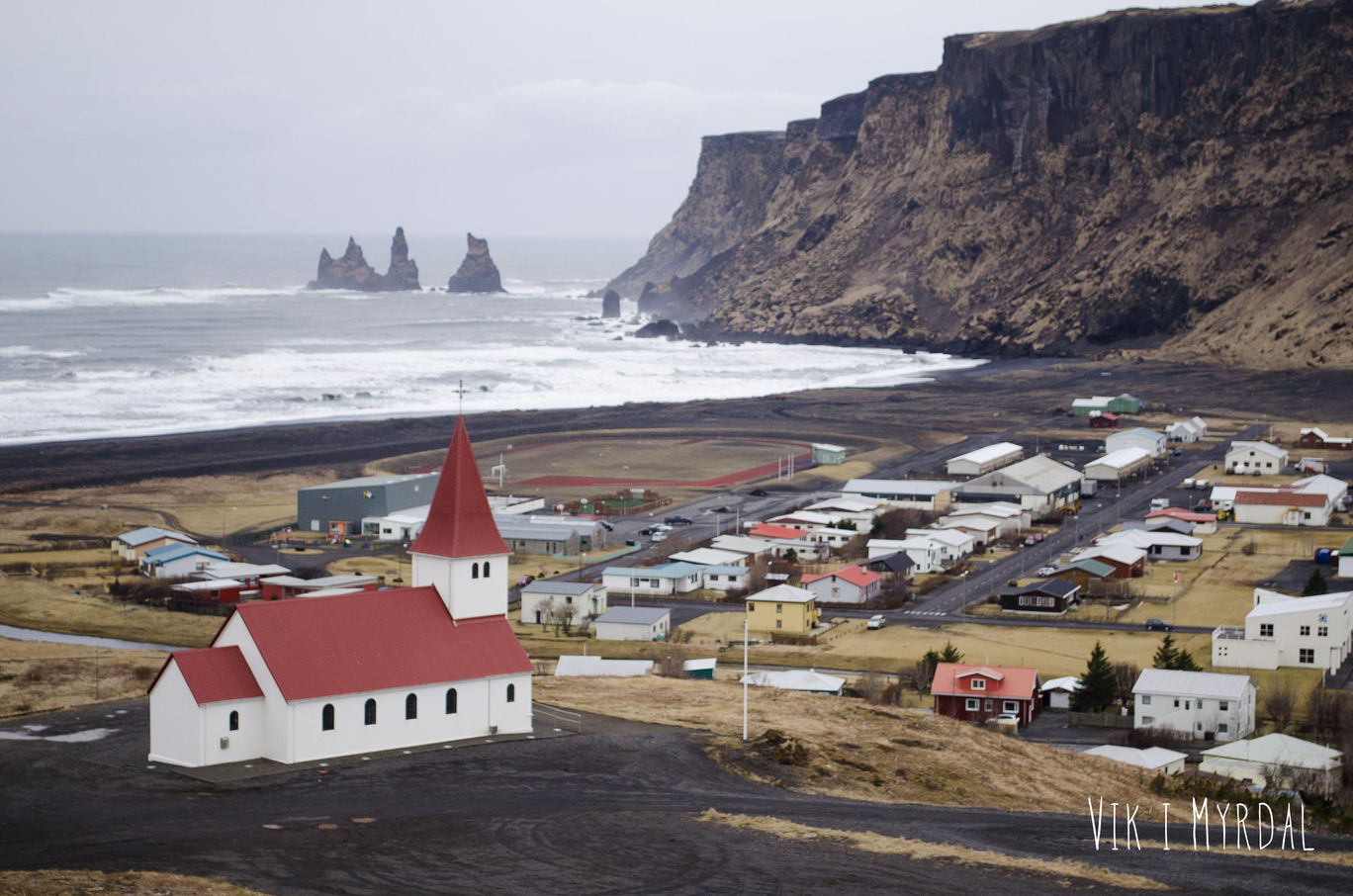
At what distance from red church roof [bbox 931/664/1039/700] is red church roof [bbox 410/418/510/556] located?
15.3m

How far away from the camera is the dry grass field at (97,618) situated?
54469 millimetres

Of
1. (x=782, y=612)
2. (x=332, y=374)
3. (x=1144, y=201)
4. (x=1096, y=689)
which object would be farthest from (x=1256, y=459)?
(x=1144, y=201)

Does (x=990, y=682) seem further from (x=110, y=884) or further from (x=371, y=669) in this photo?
(x=110, y=884)

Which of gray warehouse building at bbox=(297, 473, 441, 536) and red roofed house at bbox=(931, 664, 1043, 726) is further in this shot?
gray warehouse building at bbox=(297, 473, 441, 536)

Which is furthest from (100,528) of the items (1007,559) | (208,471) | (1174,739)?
(1174,739)

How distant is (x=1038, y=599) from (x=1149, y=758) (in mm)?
21989

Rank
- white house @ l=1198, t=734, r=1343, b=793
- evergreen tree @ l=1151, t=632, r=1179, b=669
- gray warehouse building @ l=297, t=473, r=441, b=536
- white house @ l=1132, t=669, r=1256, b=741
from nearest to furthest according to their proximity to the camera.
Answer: white house @ l=1198, t=734, r=1343, b=793
white house @ l=1132, t=669, r=1256, b=741
evergreen tree @ l=1151, t=632, r=1179, b=669
gray warehouse building @ l=297, t=473, r=441, b=536

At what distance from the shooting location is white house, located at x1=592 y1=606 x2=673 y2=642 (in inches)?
2202

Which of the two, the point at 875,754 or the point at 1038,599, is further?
the point at 1038,599

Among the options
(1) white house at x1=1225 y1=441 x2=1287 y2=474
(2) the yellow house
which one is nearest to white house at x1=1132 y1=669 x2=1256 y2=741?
(2) the yellow house

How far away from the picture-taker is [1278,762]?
37031 mm

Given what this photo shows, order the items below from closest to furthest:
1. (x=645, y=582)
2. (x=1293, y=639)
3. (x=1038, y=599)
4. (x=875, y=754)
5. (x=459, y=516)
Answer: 1. (x=875, y=754)
2. (x=459, y=516)
3. (x=1293, y=639)
4. (x=1038, y=599)
5. (x=645, y=582)

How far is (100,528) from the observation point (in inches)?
2926

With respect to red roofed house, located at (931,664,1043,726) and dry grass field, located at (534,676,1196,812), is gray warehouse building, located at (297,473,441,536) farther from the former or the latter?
red roofed house, located at (931,664,1043,726)
